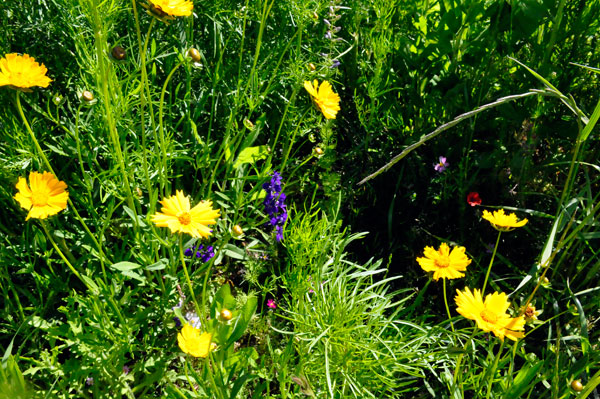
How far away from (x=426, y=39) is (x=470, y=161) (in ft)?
1.59

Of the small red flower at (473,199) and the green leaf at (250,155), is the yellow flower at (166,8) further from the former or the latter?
the small red flower at (473,199)

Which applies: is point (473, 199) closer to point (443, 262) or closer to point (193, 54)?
point (443, 262)

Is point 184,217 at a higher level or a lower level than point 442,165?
higher

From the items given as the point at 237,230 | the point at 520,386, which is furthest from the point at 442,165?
the point at 237,230

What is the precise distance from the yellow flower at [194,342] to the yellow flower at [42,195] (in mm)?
381

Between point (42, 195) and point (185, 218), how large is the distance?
361 millimetres

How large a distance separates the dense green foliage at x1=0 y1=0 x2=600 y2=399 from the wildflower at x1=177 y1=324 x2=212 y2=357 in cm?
7

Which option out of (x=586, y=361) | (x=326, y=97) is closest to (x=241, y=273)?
(x=326, y=97)

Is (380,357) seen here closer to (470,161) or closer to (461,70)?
(470,161)

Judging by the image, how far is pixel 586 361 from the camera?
142 centimetres

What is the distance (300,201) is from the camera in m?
2.13

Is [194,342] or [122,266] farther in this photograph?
[122,266]

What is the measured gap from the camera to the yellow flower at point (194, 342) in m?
1.03

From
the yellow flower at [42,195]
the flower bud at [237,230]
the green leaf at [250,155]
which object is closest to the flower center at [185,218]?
the flower bud at [237,230]
